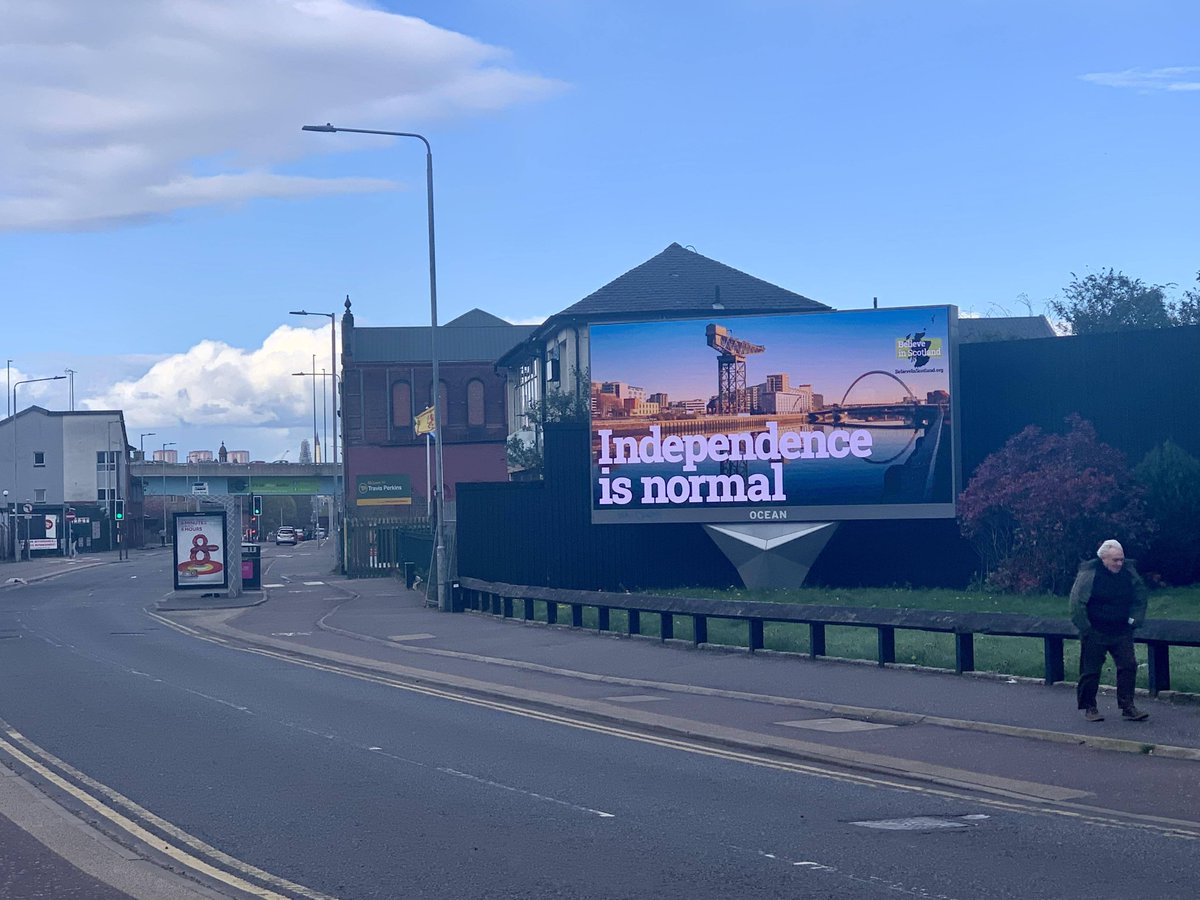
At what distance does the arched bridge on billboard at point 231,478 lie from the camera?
12406 cm

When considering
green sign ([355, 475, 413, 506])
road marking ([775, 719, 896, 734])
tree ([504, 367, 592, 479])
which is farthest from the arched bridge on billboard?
road marking ([775, 719, 896, 734])

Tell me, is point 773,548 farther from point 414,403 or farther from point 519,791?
point 414,403

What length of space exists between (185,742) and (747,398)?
1790 cm

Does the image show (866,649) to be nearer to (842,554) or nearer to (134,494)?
(842,554)

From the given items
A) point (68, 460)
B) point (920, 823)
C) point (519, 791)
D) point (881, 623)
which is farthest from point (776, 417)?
point (68, 460)

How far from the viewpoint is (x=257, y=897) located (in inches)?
301

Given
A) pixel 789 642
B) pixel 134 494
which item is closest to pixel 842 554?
pixel 789 642

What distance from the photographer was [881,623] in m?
18.0

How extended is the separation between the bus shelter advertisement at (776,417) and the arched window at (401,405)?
6728 cm

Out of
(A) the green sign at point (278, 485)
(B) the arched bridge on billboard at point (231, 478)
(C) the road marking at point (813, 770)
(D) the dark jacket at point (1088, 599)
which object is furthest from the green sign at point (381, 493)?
(D) the dark jacket at point (1088, 599)

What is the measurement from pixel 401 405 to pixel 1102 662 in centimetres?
8537

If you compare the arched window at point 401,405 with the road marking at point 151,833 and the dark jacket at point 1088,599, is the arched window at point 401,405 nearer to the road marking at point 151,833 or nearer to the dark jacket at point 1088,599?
the road marking at point 151,833

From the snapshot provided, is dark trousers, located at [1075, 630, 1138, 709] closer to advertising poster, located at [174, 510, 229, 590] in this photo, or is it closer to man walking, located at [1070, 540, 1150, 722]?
man walking, located at [1070, 540, 1150, 722]

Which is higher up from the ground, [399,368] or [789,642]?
[399,368]
